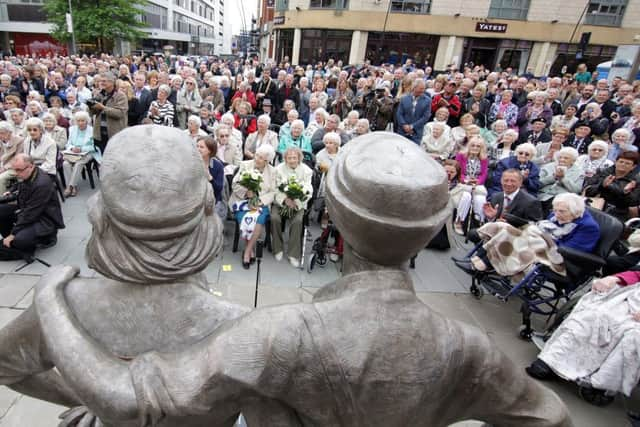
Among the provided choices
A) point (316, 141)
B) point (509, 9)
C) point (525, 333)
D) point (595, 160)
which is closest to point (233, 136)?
point (316, 141)

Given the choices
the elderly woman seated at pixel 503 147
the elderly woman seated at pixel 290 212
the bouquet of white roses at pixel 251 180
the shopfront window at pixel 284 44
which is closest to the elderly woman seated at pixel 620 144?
the elderly woman seated at pixel 503 147

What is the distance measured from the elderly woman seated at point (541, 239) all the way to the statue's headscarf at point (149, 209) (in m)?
4.21

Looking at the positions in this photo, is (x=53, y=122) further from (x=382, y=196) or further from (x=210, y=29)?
(x=210, y=29)

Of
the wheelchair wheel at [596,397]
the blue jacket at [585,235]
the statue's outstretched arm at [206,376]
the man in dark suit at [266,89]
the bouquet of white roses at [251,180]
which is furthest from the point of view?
the man in dark suit at [266,89]

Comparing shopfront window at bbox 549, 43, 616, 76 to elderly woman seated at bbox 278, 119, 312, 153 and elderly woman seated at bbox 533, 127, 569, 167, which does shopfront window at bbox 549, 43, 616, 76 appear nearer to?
elderly woman seated at bbox 533, 127, 569, 167

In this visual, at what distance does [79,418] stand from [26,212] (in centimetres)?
424

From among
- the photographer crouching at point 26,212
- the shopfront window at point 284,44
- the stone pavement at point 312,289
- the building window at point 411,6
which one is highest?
the building window at point 411,6

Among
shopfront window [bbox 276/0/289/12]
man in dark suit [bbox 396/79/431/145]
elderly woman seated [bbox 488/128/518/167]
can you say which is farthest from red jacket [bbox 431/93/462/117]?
shopfront window [bbox 276/0/289/12]

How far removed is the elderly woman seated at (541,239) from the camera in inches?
168

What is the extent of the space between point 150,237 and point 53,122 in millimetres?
7611

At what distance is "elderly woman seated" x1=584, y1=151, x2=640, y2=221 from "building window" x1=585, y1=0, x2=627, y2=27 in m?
28.9

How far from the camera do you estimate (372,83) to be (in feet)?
38.6

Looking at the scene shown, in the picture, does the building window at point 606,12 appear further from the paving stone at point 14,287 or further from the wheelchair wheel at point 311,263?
the paving stone at point 14,287

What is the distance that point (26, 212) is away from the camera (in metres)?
4.83
